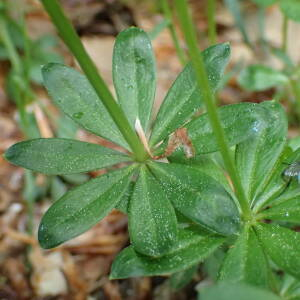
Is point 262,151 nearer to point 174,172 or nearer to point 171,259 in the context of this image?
point 174,172

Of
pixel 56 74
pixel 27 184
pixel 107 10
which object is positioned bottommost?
pixel 27 184

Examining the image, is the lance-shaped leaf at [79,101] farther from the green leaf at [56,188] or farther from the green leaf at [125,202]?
the green leaf at [56,188]

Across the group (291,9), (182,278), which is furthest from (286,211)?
(291,9)

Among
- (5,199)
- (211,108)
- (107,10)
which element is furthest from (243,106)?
(107,10)

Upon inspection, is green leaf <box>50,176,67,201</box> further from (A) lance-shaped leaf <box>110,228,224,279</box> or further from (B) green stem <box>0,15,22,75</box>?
(A) lance-shaped leaf <box>110,228,224,279</box>

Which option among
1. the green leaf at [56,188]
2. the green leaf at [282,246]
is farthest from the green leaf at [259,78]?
the green leaf at [282,246]

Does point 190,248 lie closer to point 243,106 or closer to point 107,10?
point 243,106

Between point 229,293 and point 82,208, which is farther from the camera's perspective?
point 82,208
